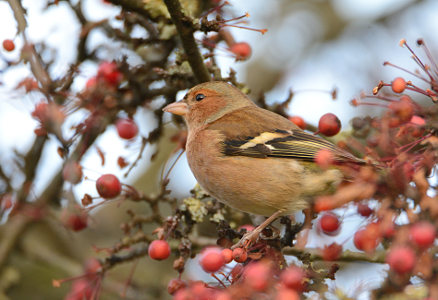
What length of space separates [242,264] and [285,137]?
1.29 m

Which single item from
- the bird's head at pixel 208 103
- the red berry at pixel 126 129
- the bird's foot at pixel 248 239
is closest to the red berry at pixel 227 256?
the bird's foot at pixel 248 239

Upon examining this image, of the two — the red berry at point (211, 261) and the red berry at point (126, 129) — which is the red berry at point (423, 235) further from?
the red berry at point (126, 129)

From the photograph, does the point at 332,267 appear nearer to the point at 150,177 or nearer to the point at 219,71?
the point at 219,71

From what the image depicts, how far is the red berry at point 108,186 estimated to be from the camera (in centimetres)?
369

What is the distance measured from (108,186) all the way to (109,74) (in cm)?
96

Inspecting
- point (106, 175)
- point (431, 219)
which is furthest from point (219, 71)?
point (431, 219)

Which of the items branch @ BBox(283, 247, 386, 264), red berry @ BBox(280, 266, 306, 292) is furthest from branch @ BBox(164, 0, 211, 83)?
red berry @ BBox(280, 266, 306, 292)

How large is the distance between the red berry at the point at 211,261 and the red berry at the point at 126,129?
1.60m

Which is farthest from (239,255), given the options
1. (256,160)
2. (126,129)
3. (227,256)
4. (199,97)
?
(199,97)

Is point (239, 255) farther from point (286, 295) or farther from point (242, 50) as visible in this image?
point (242, 50)

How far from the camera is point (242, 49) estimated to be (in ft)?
14.3

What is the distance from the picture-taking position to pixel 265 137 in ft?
14.5

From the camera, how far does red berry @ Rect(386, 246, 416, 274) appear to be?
6.98 ft

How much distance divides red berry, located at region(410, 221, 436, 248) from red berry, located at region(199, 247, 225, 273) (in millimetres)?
1197
